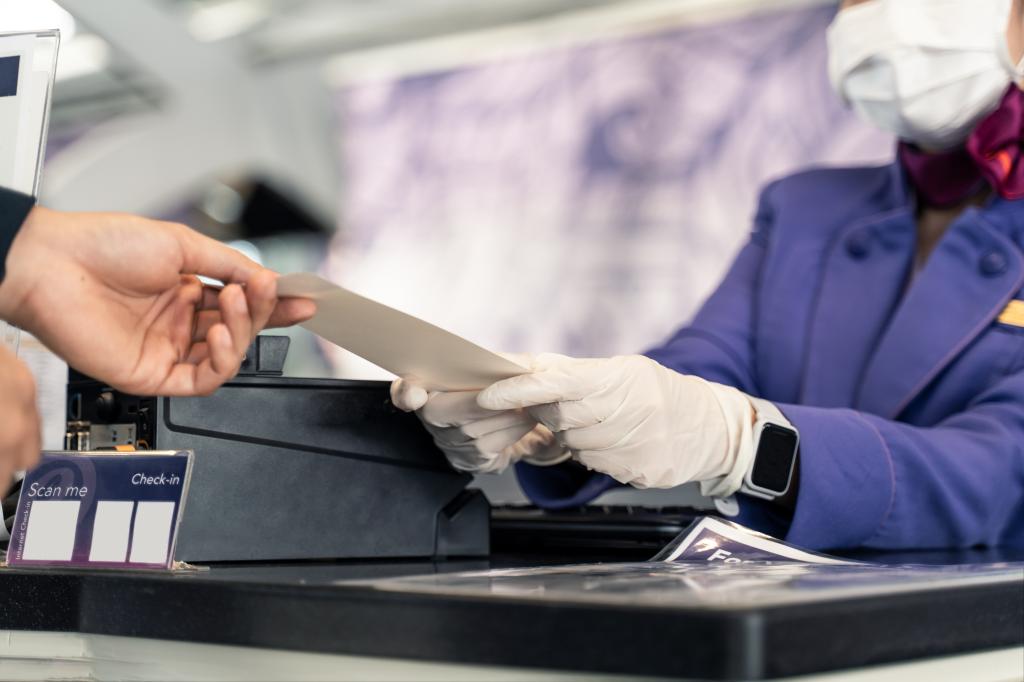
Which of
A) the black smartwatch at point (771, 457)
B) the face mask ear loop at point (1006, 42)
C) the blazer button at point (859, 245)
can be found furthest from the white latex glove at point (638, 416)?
the face mask ear loop at point (1006, 42)

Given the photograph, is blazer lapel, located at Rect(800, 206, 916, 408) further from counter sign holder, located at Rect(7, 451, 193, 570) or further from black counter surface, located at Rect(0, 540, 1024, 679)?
counter sign holder, located at Rect(7, 451, 193, 570)

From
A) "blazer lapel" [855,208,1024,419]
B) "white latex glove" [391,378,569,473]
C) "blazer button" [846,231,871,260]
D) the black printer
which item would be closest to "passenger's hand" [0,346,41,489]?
the black printer

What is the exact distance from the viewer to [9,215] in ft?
2.75

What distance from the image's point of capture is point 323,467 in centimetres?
102

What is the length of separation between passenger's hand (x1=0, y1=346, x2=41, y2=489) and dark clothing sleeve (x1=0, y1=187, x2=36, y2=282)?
172 millimetres

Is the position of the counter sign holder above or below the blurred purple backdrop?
below

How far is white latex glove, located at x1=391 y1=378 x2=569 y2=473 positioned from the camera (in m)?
1.04

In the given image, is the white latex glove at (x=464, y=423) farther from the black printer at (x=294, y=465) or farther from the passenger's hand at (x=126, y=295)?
the passenger's hand at (x=126, y=295)

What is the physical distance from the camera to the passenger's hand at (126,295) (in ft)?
2.79

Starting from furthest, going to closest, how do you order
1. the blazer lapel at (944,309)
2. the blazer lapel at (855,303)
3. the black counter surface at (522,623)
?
1. the blazer lapel at (855,303)
2. the blazer lapel at (944,309)
3. the black counter surface at (522,623)

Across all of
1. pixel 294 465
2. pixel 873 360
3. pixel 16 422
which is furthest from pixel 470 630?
pixel 873 360

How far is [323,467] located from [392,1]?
3723 millimetres

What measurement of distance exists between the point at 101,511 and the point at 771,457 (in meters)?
0.66

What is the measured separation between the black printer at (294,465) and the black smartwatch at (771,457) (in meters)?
0.29
